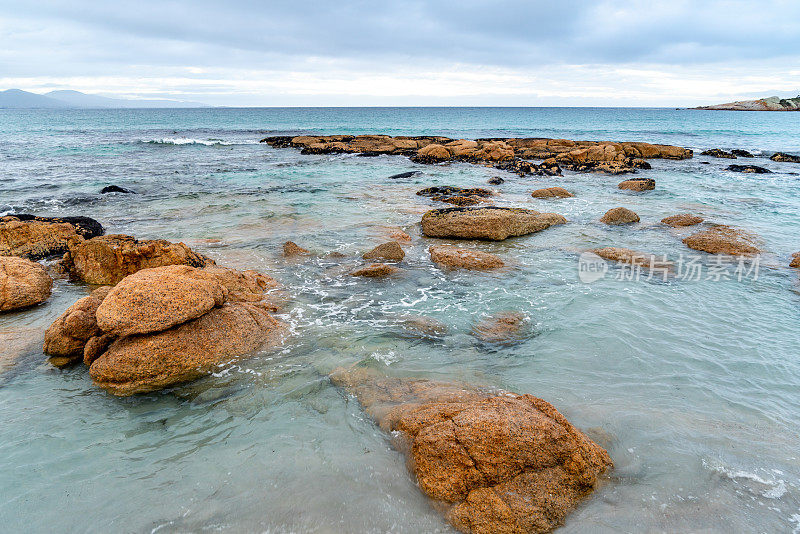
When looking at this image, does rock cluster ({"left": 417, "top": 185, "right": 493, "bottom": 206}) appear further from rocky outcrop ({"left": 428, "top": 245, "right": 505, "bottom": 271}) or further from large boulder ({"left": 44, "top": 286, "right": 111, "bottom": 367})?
large boulder ({"left": 44, "top": 286, "right": 111, "bottom": 367})

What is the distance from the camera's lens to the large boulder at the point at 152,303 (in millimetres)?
5629

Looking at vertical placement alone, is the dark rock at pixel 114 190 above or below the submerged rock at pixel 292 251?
above

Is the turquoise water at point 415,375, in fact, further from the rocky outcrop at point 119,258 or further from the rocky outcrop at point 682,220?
the rocky outcrop at point 682,220

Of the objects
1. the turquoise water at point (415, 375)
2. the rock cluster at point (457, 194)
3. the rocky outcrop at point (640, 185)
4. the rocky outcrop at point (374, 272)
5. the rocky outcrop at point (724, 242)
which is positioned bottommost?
the turquoise water at point (415, 375)

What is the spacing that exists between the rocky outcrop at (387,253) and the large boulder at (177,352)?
4.36m

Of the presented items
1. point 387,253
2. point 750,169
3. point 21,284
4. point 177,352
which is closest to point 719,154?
point 750,169

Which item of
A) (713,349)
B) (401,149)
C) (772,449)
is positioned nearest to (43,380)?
(772,449)

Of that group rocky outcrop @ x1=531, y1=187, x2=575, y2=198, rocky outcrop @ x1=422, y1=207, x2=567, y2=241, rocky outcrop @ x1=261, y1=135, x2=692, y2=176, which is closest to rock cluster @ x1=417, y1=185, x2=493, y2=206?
rocky outcrop @ x1=531, y1=187, x2=575, y2=198

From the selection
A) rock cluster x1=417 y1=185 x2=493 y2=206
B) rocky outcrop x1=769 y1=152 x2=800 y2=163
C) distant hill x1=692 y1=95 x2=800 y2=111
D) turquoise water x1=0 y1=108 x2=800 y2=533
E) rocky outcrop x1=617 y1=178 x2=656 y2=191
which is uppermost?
distant hill x1=692 y1=95 x2=800 y2=111

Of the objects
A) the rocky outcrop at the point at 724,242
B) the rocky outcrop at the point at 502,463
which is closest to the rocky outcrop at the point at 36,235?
the rocky outcrop at the point at 502,463

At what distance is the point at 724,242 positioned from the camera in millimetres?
11211

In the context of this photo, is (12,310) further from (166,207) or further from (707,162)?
(707,162)

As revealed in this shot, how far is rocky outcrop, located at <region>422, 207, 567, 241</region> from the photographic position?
40.8ft

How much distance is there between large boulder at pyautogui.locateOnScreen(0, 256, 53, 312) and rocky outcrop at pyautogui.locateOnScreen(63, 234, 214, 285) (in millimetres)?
717
